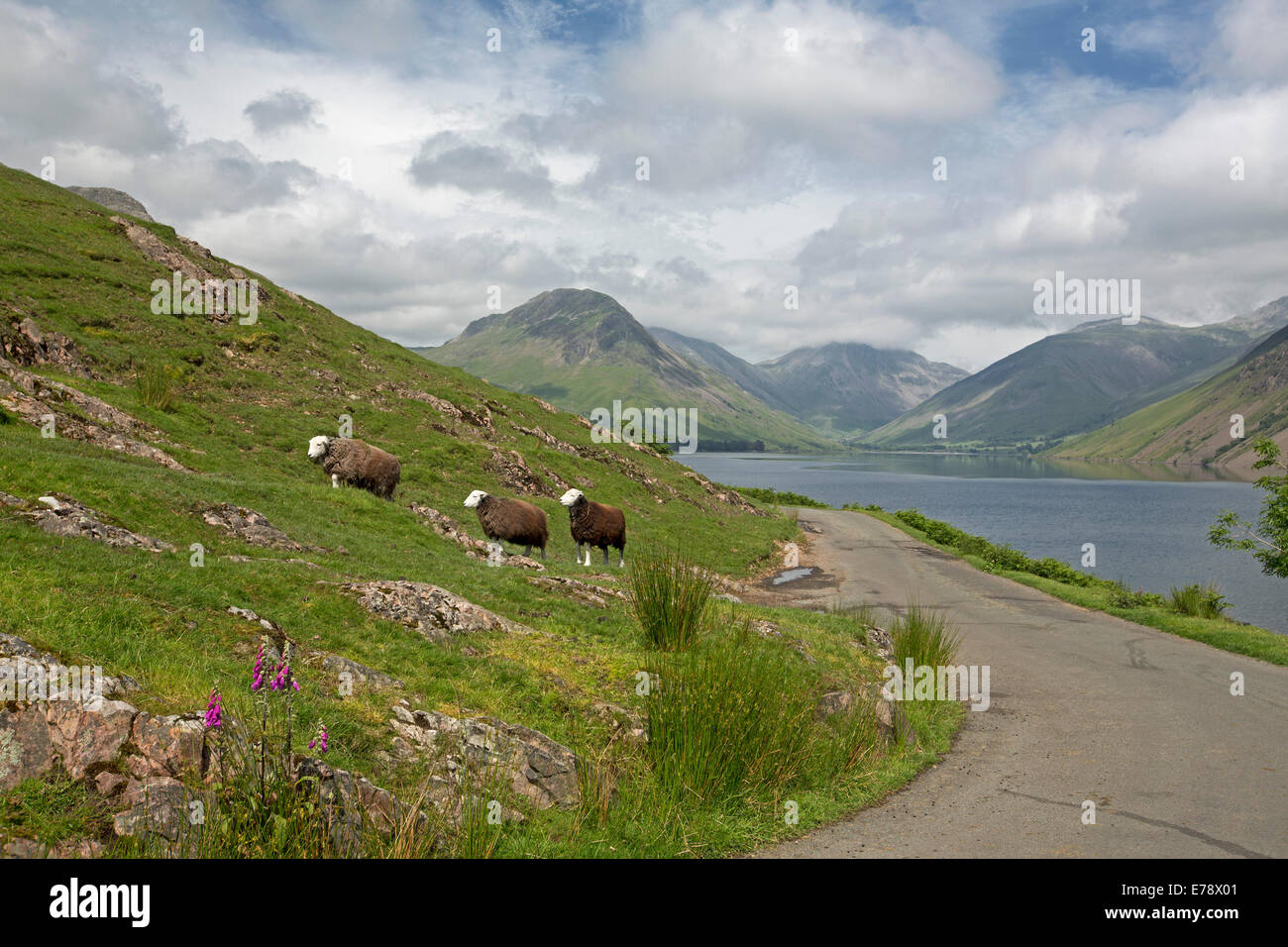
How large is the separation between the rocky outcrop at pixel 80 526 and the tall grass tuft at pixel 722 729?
27.3 feet

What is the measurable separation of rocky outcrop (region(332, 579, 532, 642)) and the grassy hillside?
25 centimetres

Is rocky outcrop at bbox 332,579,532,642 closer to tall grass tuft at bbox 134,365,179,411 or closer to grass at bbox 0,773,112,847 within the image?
grass at bbox 0,773,112,847

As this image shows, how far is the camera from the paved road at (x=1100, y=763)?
25.8 ft

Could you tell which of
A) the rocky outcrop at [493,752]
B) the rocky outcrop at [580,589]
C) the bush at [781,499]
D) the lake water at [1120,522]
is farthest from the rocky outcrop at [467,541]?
the bush at [781,499]

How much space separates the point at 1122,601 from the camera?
2644 cm

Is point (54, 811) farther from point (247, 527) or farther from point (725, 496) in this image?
point (725, 496)

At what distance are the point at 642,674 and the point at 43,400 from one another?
21.5 meters

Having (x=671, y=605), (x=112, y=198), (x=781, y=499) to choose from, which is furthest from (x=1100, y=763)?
(x=112, y=198)

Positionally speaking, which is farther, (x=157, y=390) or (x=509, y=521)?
(x=157, y=390)

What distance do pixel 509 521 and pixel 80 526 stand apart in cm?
1355

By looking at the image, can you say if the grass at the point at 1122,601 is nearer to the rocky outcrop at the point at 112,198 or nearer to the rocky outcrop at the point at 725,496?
the rocky outcrop at the point at 725,496
